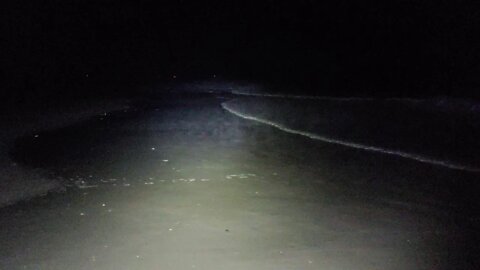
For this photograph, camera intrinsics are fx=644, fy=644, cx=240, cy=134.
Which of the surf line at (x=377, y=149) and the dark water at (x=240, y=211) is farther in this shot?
the surf line at (x=377, y=149)

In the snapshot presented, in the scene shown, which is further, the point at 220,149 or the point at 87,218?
the point at 220,149

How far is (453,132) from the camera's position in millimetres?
15234

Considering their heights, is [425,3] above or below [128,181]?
above

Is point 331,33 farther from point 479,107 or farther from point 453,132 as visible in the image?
point 453,132

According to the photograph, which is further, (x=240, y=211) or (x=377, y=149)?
(x=377, y=149)

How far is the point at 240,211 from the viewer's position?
876 centimetres

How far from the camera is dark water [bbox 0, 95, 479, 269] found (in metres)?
7.03

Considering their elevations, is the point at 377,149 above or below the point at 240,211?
above

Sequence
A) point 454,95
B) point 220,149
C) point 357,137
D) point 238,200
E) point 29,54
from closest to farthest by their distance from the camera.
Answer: point 238,200 < point 220,149 < point 357,137 < point 454,95 < point 29,54

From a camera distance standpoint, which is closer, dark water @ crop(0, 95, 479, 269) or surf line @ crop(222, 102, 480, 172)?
dark water @ crop(0, 95, 479, 269)

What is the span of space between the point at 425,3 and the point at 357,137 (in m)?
24.9

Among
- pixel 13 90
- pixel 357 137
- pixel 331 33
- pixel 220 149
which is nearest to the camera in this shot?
pixel 220 149

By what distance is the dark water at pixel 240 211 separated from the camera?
277 inches

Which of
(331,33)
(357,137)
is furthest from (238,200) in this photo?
(331,33)
